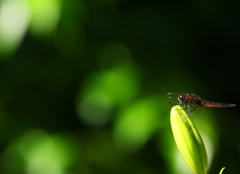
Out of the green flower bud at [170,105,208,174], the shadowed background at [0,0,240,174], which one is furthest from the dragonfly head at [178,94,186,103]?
the shadowed background at [0,0,240,174]

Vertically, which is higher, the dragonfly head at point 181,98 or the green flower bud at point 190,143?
the dragonfly head at point 181,98

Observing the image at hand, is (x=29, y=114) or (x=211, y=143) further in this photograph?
(x=29, y=114)

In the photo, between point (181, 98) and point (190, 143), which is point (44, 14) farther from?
point (190, 143)

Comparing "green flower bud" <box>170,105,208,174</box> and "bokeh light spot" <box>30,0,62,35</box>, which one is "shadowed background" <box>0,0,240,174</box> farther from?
"green flower bud" <box>170,105,208,174</box>

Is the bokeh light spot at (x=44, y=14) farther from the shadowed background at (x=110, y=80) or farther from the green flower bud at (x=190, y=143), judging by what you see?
the green flower bud at (x=190, y=143)

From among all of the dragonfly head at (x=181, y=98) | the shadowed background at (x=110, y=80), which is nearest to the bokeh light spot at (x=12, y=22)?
the shadowed background at (x=110, y=80)

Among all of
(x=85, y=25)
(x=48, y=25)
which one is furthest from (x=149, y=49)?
(x=48, y=25)

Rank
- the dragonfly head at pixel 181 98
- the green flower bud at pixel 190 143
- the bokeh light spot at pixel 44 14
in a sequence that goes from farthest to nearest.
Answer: the bokeh light spot at pixel 44 14
the dragonfly head at pixel 181 98
the green flower bud at pixel 190 143

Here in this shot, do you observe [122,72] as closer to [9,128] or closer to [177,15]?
[177,15]
